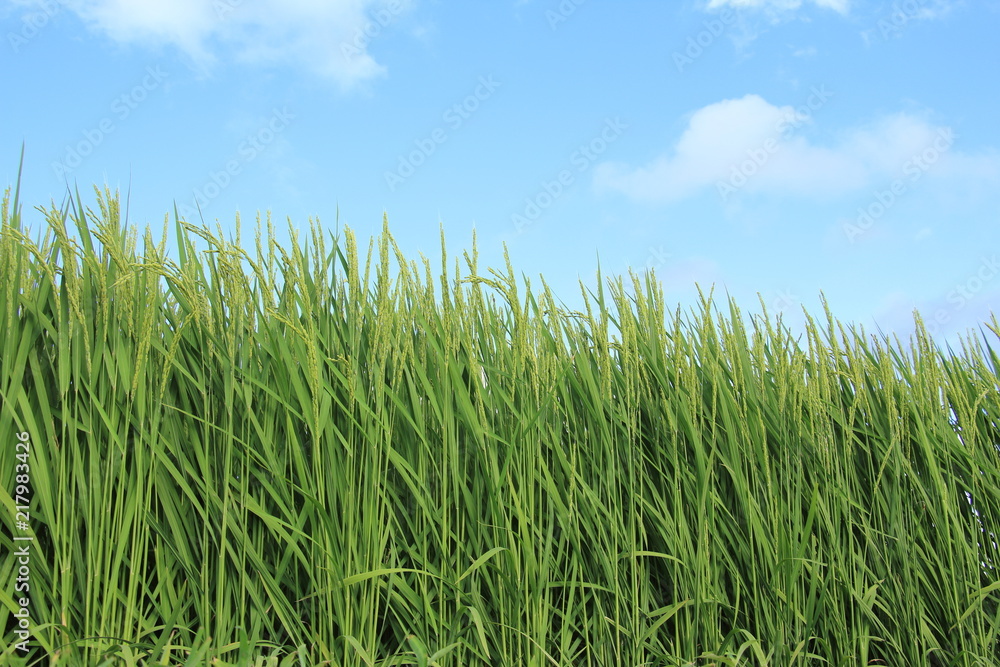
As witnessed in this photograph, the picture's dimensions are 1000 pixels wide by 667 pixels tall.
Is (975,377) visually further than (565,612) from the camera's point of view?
Yes

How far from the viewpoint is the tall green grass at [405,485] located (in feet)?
6.77

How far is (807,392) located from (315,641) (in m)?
2.13

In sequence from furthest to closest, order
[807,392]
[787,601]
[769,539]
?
[807,392]
[769,539]
[787,601]

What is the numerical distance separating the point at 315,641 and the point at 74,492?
849 millimetres

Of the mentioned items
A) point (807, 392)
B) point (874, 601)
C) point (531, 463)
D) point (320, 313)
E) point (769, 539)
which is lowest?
point (874, 601)

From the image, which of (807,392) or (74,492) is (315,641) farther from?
(807,392)

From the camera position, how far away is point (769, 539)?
2662 mm

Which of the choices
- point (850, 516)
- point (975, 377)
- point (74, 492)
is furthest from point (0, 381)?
point (975, 377)

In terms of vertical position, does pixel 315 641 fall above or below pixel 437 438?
below

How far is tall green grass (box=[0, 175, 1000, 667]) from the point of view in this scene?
2.06 meters

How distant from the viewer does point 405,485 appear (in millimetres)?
2412

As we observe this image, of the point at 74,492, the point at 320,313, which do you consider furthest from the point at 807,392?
the point at 74,492

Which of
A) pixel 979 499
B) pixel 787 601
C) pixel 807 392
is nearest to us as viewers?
pixel 787 601

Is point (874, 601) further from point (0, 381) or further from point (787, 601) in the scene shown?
point (0, 381)
